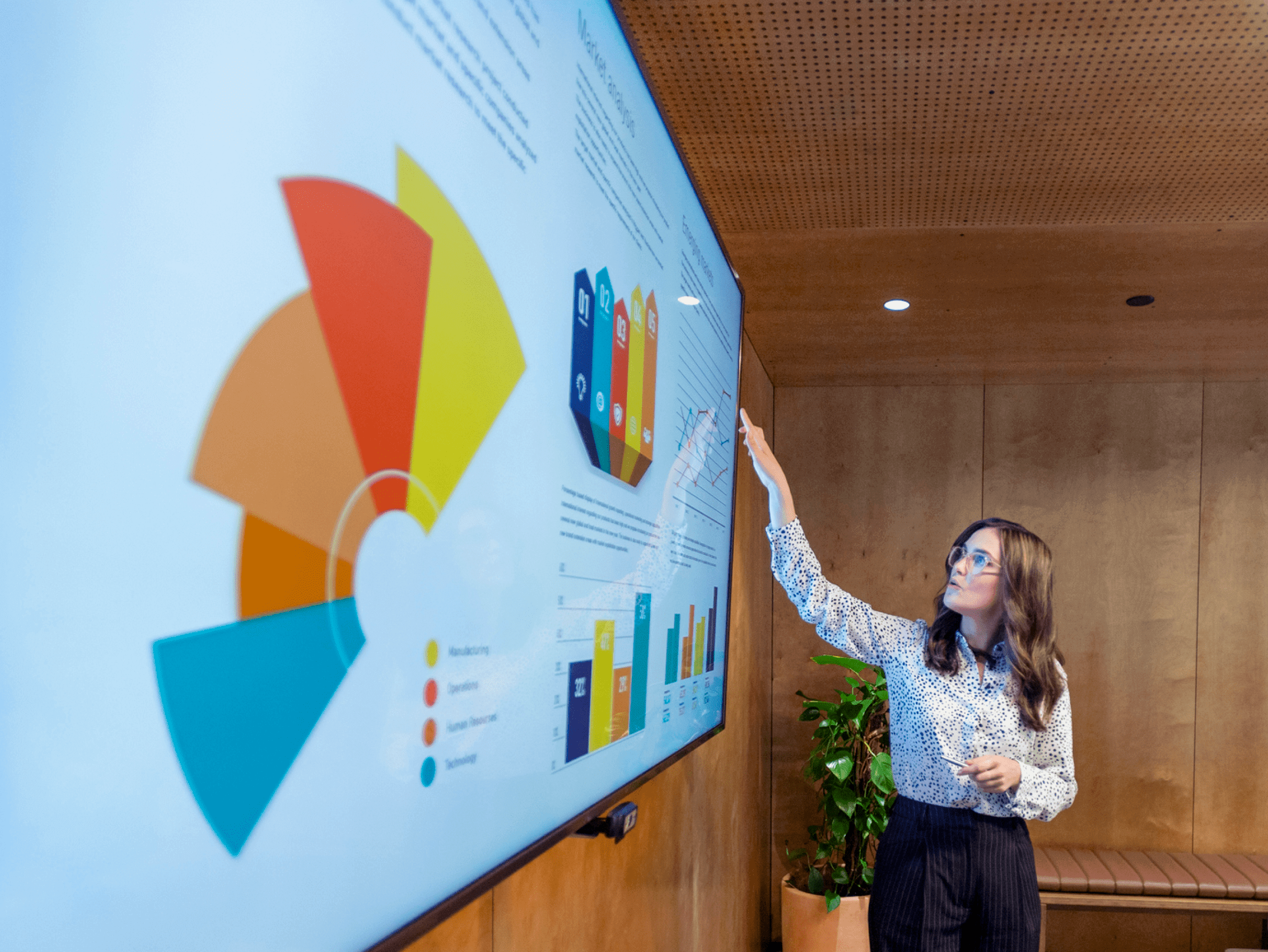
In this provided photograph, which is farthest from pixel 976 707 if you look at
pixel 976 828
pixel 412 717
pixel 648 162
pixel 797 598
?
pixel 412 717

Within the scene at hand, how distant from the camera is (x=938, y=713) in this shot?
225 cm

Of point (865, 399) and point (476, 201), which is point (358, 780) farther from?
Answer: point (865, 399)

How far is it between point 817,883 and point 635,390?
328 centimetres

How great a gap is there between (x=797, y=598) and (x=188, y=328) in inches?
81.0

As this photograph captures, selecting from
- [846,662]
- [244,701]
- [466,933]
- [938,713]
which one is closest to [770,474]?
[938,713]

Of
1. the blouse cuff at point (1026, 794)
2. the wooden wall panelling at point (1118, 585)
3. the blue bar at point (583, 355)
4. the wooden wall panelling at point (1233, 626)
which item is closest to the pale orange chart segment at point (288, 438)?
the blue bar at point (583, 355)

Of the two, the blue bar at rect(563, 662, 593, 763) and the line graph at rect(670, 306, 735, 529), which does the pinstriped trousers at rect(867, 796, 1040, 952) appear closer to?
the line graph at rect(670, 306, 735, 529)

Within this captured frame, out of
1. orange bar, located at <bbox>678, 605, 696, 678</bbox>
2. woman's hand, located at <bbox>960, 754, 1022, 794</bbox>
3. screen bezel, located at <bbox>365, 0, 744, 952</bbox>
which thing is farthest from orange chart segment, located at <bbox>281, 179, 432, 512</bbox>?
woman's hand, located at <bbox>960, 754, 1022, 794</bbox>

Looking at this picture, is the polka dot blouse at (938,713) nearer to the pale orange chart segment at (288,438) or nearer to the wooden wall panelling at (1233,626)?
the pale orange chart segment at (288,438)

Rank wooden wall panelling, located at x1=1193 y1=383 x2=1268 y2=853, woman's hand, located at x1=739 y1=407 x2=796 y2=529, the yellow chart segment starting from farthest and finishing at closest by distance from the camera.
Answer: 1. wooden wall panelling, located at x1=1193 y1=383 x2=1268 y2=853
2. woman's hand, located at x1=739 y1=407 x2=796 y2=529
3. the yellow chart segment

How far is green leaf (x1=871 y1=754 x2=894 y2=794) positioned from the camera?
12.5 feet

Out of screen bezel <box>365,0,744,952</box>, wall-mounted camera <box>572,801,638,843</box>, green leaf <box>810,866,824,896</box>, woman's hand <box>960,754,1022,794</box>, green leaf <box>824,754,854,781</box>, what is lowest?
green leaf <box>810,866,824,896</box>

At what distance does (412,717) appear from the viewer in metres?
0.70

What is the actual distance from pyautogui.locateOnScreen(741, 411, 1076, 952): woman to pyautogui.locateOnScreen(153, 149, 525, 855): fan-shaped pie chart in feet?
5.25
